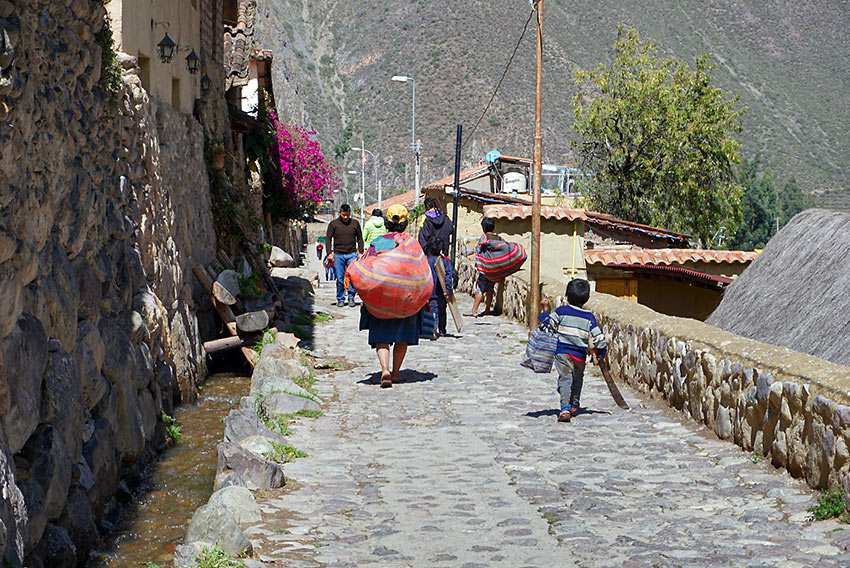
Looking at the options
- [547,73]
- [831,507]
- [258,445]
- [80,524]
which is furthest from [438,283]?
[547,73]

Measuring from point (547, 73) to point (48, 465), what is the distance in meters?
77.1

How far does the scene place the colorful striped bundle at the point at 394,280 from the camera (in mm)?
10009

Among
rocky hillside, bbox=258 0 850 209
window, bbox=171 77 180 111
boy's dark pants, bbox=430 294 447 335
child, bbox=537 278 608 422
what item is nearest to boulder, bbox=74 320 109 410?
child, bbox=537 278 608 422

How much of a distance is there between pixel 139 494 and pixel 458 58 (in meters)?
79.7

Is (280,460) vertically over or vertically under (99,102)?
under

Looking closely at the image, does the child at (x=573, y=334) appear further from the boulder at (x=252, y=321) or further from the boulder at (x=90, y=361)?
the boulder at (x=252, y=321)

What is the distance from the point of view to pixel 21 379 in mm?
5434

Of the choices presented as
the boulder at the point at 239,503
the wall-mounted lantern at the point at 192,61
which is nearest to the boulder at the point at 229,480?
the boulder at the point at 239,503

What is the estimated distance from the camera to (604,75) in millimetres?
36469

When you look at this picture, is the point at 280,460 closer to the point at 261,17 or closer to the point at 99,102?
the point at 99,102

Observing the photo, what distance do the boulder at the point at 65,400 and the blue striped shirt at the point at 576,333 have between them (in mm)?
3954

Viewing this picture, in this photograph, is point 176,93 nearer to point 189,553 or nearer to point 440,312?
point 440,312

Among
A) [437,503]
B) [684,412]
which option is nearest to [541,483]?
[437,503]

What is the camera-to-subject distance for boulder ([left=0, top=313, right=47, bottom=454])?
514cm
